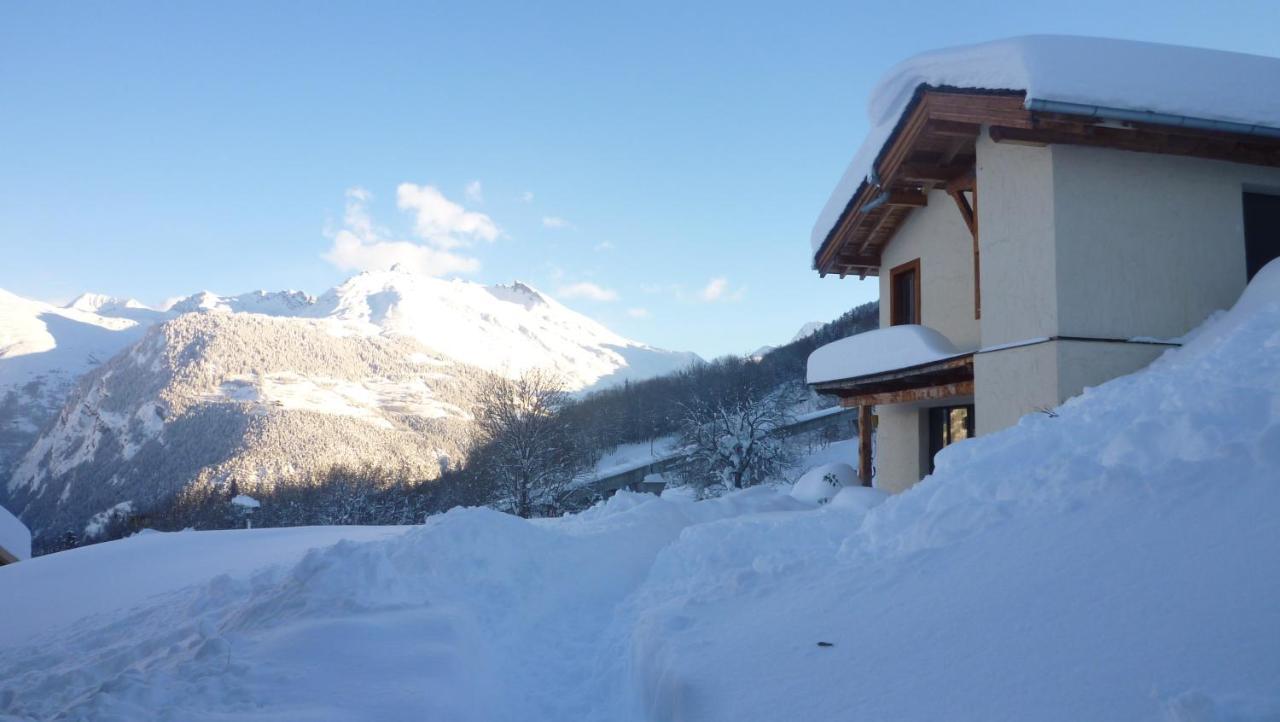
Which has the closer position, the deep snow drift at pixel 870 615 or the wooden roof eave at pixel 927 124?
the deep snow drift at pixel 870 615

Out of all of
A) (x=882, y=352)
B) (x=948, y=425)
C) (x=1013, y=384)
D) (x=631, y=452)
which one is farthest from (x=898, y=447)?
(x=631, y=452)

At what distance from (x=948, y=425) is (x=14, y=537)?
1979 centimetres

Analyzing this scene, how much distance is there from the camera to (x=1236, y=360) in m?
5.22

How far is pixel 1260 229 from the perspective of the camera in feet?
27.1

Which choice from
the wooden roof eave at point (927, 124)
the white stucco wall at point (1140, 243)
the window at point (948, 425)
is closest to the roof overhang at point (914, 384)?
the window at point (948, 425)

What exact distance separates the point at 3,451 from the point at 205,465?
133248 mm

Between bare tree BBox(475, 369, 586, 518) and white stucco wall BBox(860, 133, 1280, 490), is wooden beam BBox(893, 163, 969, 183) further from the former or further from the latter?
bare tree BBox(475, 369, 586, 518)

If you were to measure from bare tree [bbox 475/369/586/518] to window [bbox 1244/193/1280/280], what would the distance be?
28.4m

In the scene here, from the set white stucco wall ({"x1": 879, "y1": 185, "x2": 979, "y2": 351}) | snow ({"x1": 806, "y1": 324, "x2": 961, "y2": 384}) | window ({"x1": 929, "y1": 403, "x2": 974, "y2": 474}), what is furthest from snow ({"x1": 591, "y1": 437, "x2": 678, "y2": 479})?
white stucco wall ({"x1": 879, "y1": 185, "x2": 979, "y2": 351})

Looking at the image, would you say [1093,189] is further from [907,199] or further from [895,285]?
[895,285]

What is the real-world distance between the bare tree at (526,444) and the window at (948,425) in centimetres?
2307

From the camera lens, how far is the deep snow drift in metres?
2.81

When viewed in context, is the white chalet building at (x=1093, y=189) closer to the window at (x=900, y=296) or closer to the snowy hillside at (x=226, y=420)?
the window at (x=900, y=296)

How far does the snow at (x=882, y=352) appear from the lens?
9.86 m
